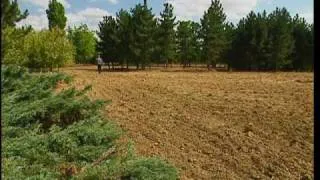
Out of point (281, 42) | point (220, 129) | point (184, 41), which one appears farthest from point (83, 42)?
point (220, 129)

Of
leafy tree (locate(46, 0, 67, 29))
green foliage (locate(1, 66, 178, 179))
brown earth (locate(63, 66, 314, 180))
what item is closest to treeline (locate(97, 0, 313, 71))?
leafy tree (locate(46, 0, 67, 29))

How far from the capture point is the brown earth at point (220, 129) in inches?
272

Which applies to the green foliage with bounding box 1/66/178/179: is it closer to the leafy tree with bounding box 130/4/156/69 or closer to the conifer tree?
the leafy tree with bounding box 130/4/156/69

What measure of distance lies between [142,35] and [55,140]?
82.5 feet

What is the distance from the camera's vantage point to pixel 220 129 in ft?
27.3

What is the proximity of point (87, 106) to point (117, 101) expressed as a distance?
3735 mm

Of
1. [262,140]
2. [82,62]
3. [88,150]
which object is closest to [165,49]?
[82,62]

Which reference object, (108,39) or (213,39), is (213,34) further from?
(108,39)

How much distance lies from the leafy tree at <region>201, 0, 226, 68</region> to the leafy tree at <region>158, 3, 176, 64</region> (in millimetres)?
2264

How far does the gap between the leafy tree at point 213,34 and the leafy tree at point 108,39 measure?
6.24m

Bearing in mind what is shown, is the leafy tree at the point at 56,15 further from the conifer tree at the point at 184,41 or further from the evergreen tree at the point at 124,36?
the conifer tree at the point at 184,41

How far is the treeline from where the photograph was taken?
29344 millimetres

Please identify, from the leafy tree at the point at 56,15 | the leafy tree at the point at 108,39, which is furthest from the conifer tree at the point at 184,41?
the leafy tree at the point at 56,15

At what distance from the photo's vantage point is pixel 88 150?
4766 millimetres
